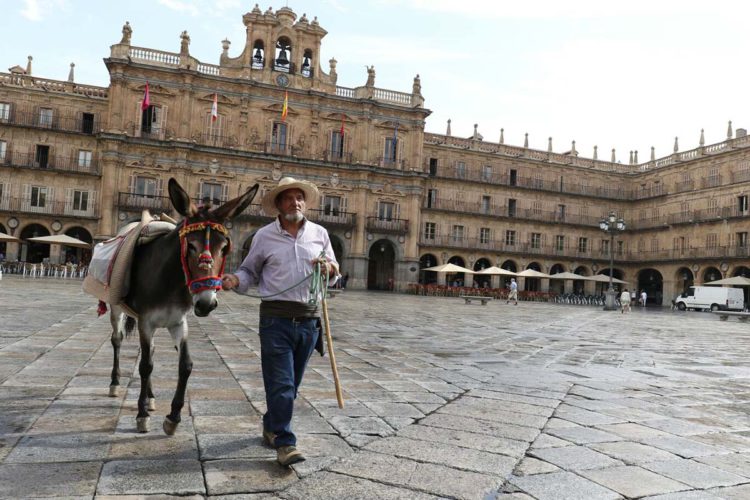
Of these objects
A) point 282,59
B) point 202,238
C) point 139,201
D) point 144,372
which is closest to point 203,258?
point 202,238

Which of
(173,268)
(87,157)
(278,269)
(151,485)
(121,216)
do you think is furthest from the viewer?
(87,157)

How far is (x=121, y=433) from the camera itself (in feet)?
12.1

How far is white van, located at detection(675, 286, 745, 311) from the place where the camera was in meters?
32.7

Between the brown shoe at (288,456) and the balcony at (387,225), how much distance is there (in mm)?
34325

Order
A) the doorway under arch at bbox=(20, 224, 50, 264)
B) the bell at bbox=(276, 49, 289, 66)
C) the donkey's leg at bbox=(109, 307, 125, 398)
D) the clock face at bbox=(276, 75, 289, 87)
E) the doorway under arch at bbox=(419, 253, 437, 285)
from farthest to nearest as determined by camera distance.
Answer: the doorway under arch at bbox=(419, 253, 437, 285), the bell at bbox=(276, 49, 289, 66), the clock face at bbox=(276, 75, 289, 87), the doorway under arch at bbox=(20, 224, 50, 264), the donkey's leg at bbox=(109, 307, 125, 398)

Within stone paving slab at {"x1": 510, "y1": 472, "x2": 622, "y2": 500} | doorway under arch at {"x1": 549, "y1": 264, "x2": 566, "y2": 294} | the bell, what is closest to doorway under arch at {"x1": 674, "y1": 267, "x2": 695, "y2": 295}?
doorway under arch at {"x1": 549, "y1": 264, "x2": 566, "y2": 294}

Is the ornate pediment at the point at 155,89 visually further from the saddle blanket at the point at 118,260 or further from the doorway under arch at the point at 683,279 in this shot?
the doorway under arch at the point at 683,279

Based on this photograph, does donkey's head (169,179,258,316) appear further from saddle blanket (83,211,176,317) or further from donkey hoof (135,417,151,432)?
donkey hoof (135,417,151,432)

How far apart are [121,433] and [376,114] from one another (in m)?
35.6

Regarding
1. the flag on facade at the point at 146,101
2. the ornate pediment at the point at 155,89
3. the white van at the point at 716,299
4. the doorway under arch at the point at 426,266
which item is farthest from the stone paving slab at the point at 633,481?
the doorway under arch at the point at 426,266

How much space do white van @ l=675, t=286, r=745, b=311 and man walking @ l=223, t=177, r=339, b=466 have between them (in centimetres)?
3481

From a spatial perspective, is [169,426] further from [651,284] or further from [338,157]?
[651,284]

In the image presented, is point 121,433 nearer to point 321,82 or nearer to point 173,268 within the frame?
point 173,268

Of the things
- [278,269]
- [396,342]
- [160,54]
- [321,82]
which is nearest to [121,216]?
[160,54]
